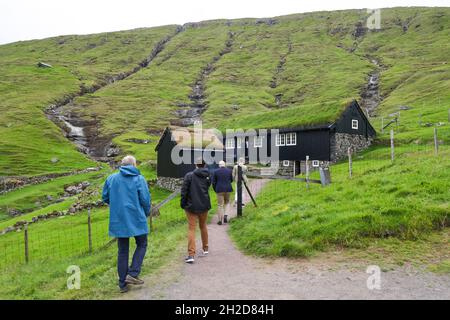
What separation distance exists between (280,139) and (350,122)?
27.7 feet

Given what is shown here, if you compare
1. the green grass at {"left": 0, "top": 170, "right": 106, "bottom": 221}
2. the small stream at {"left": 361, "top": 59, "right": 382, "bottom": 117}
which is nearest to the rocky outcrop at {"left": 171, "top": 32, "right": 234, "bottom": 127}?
the small stream at {"left": 361, "top": 59, "right": 382, "bottom": 117}

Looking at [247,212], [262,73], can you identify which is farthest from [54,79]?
[247,212]

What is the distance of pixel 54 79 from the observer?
142750 mm

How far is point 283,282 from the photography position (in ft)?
26.3

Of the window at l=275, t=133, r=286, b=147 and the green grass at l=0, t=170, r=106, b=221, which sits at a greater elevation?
the window at l=275, t=133, r=286, b=147

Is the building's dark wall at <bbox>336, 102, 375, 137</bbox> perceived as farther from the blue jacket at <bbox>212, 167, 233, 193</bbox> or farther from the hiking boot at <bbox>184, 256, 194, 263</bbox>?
the hiking boot at <bbox>184, 256, 194, 263</bbox>

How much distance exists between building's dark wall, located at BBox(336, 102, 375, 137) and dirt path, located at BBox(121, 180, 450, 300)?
A: 3644cm

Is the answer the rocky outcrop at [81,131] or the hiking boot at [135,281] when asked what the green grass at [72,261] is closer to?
the hiking boot at [135,281]

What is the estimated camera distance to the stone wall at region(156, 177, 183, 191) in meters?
45.2

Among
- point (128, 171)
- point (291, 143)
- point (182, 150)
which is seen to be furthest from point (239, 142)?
point (128, 171)

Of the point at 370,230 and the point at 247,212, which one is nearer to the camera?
the point at 370,230

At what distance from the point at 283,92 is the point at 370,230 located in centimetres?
12265

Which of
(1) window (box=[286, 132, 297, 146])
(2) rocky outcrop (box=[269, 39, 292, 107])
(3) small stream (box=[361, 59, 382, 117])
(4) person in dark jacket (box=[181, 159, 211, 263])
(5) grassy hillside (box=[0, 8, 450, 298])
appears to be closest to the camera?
(4) person in dark jacket (box=[181, 159, 211, 263])
